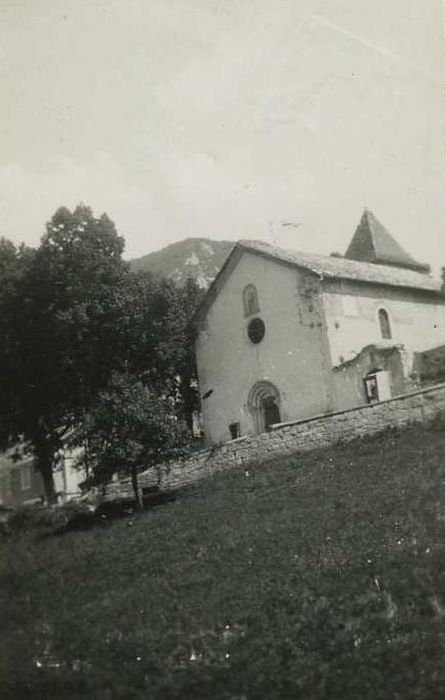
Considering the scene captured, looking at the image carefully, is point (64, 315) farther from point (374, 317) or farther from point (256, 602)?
point (256, 602)

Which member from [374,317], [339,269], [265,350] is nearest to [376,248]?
[339,269]

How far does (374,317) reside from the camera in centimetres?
2662

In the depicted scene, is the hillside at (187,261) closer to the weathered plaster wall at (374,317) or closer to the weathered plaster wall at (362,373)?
the weathered plaster wall at (374,317)

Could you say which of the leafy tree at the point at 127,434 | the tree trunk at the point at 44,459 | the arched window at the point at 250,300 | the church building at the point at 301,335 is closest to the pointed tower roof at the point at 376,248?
the church building at the point at 301,335

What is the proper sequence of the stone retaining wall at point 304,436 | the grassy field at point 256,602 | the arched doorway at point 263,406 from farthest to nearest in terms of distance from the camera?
the arched doorway at point 263,406
the stone retaining wall at point 304,436
the grassy field at point 256,602

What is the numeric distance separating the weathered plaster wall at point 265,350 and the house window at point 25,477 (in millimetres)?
21732

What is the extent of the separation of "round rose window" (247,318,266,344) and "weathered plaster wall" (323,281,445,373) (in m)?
3.15

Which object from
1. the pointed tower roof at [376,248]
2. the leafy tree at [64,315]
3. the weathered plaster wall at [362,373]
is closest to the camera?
the weathered plaster wall at [362,373]

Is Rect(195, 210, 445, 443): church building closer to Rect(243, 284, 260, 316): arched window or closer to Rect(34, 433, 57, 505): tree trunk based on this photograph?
Rect(243, 284, 260, 316): arched window

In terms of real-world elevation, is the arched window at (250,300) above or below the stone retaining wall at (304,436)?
above

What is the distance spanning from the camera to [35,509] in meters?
22.2

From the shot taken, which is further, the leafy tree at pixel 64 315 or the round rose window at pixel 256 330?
the round rose window at pixel 256 330

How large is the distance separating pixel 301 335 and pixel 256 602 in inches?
656

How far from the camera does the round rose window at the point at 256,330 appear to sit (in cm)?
2699
